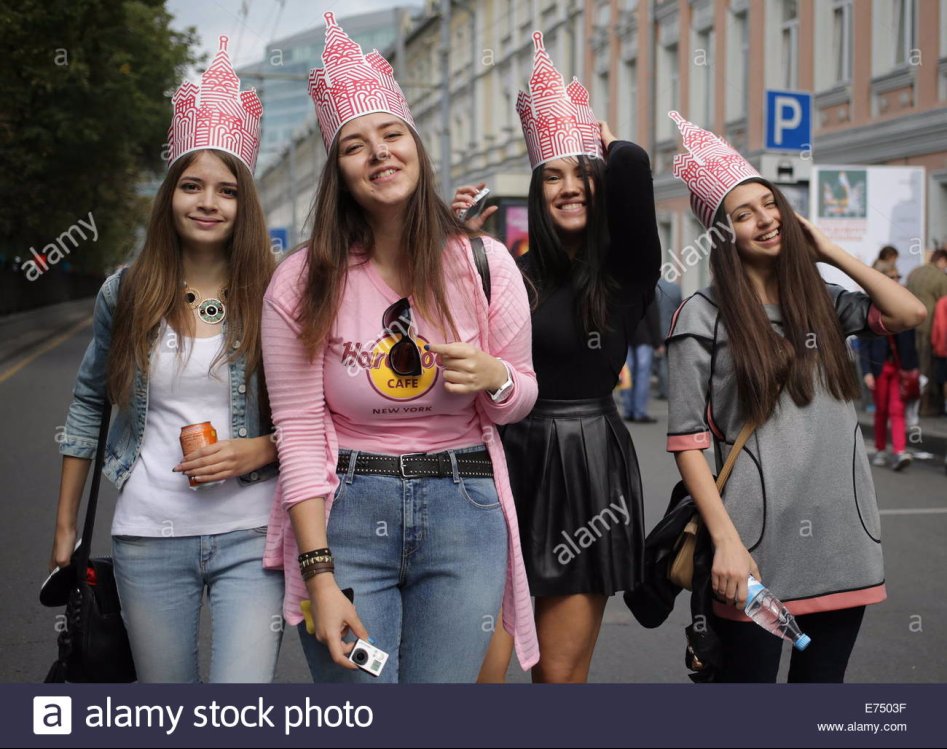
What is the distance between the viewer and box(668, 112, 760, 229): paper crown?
307 cm

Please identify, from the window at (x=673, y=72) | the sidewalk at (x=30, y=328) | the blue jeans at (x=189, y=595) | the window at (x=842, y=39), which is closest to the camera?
the blue jeans at (x=189, y=595)

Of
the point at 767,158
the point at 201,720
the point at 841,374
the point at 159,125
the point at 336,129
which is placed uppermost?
the point at 159,125

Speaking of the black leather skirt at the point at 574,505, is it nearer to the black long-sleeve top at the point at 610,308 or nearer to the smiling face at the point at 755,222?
the black long-sleeve top at the point at 610,308

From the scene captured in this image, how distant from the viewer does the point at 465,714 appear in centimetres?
229

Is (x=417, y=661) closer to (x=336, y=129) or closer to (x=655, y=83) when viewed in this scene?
(x=336, y=129)

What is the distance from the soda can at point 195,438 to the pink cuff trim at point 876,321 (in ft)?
5.41

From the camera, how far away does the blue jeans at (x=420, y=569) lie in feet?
7.99

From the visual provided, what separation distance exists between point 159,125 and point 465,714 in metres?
29.8

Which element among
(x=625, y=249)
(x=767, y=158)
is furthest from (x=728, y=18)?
(x=625, y=249)

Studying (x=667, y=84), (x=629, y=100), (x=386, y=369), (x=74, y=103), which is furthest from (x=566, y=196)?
(x=629, y=100)

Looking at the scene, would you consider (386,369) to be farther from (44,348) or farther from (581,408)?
(44,348)

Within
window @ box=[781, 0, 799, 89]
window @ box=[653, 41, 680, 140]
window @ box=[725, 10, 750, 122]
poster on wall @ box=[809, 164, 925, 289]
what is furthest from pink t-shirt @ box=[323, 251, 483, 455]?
window @ box=[653, 41, 680, 140]

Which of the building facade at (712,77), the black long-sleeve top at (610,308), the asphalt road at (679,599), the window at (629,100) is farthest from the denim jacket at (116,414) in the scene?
the window at (629,100)

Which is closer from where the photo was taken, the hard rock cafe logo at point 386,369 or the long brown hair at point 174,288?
the hard rock cafe logo at point 386,369
